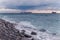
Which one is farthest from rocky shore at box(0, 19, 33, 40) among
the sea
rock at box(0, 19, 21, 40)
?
the sea

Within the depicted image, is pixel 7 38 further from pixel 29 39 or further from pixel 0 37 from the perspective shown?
pixel 29 39

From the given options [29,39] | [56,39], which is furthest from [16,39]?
[56,39]

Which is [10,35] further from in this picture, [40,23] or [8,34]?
[40,23]

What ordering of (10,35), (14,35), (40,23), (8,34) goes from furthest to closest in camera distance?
(40,23), (14,35), (8,34), (10,35)

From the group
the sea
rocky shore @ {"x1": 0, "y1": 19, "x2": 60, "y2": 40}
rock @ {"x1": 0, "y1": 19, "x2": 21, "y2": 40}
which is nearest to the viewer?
rock @ {"x1": 0, "y1": 19, "x2": 21, "y2": 40}

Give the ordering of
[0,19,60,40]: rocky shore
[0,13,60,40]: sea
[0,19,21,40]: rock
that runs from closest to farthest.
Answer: [0,19,21,40]: rock → [0,19,60,40]: rocky shore → [0,13,60,40]: sea

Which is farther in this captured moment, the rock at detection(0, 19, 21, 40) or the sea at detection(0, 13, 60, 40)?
the sea at detection(0, 13, 60, 40)

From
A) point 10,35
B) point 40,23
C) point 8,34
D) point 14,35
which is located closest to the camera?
point 10,35

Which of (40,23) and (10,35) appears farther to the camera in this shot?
(40,23)

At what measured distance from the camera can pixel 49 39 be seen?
22.2 m

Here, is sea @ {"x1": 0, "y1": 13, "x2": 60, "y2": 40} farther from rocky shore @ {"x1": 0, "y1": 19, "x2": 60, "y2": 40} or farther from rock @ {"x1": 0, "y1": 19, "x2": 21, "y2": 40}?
rock @ {"x1": 0, "y1": 19, "x2": 21, "y2": 40}

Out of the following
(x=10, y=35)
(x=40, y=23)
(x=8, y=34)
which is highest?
(x=40, y=23)

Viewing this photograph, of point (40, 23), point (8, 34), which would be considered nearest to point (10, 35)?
point (8, 34)

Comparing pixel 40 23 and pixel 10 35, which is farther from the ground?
pixel 40 23
